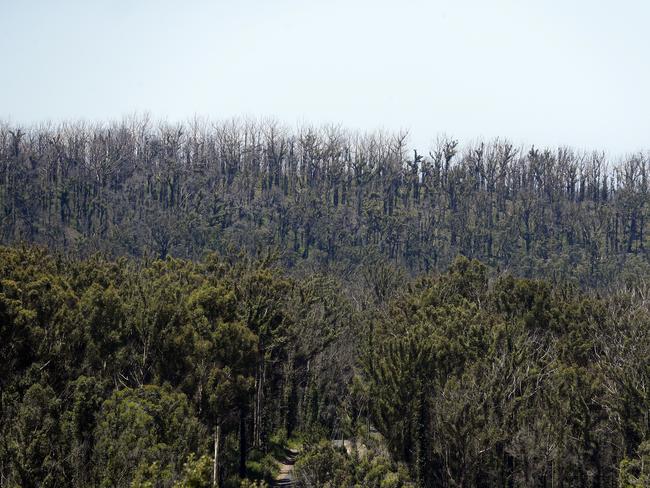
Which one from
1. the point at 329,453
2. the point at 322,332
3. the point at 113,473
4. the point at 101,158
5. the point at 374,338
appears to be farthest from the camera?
the point at 101,158

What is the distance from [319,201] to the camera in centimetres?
11550

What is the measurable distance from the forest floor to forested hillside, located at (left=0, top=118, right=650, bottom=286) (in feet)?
163

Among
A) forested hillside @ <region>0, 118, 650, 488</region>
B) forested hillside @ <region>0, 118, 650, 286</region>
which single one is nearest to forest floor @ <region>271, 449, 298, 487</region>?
forested hillside @ <region>0, 118, 650, 488</region>

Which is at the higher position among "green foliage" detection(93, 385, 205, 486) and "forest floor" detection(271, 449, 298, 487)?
"green foliage" detection(93, 385, 205, 486)

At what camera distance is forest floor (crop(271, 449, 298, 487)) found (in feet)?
122

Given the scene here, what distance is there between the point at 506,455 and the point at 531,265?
76.7 meters

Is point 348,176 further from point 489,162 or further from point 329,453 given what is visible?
point 329,453

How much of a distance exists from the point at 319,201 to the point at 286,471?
77693mm

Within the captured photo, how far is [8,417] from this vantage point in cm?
2078

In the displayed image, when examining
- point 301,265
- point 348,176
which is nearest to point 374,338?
point 301,265

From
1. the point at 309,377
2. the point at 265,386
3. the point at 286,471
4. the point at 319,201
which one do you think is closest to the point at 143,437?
the point at 286,471

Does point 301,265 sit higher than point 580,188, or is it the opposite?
→ point 580,188

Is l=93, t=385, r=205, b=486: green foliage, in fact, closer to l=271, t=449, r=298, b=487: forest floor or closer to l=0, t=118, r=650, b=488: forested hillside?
l=0, t=118, r=650, b=488: forested hillside

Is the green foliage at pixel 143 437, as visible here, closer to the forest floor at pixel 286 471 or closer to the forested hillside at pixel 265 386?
the forested hillside at pixel 265 386
